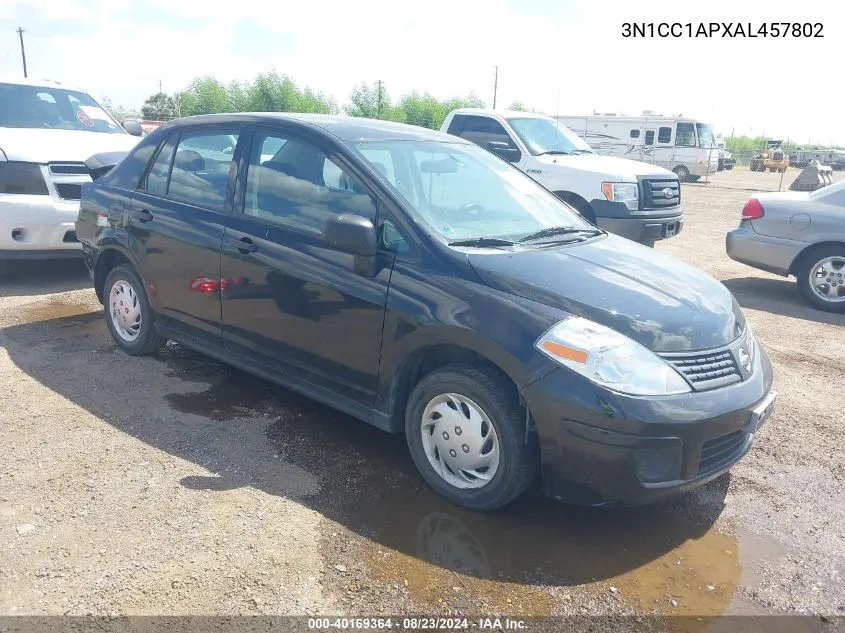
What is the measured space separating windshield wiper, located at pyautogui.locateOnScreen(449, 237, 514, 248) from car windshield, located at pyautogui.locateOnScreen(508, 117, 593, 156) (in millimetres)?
6503

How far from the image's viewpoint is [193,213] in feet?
14.7

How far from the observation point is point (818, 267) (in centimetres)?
789

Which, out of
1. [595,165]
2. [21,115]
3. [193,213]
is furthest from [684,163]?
[193,213]

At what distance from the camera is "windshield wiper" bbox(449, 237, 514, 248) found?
11.6 ft

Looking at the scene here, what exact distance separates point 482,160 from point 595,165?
17.7ft

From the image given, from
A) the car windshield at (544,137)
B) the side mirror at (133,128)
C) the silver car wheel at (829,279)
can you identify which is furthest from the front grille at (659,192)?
the side mirror at (133,128)

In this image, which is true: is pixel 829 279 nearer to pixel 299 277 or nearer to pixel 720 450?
pixel 720 450

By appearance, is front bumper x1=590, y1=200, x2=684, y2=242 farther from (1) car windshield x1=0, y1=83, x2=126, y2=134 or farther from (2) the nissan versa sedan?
(1) car windshield x1=0, y1=83, x2=126, y2=134

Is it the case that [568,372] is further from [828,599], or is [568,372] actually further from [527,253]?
[828,599]

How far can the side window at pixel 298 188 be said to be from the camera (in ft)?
12.4

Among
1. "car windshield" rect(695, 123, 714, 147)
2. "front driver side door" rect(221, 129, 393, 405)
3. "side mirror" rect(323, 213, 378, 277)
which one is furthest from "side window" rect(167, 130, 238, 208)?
"car windshield" rect(695, 123, 714, 147)

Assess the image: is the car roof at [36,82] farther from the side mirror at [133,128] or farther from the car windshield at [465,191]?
the car windshield at [465,191]

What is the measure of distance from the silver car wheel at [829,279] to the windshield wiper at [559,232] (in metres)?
4.75

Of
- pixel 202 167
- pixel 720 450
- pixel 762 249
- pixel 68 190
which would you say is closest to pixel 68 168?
pixel 68 190
